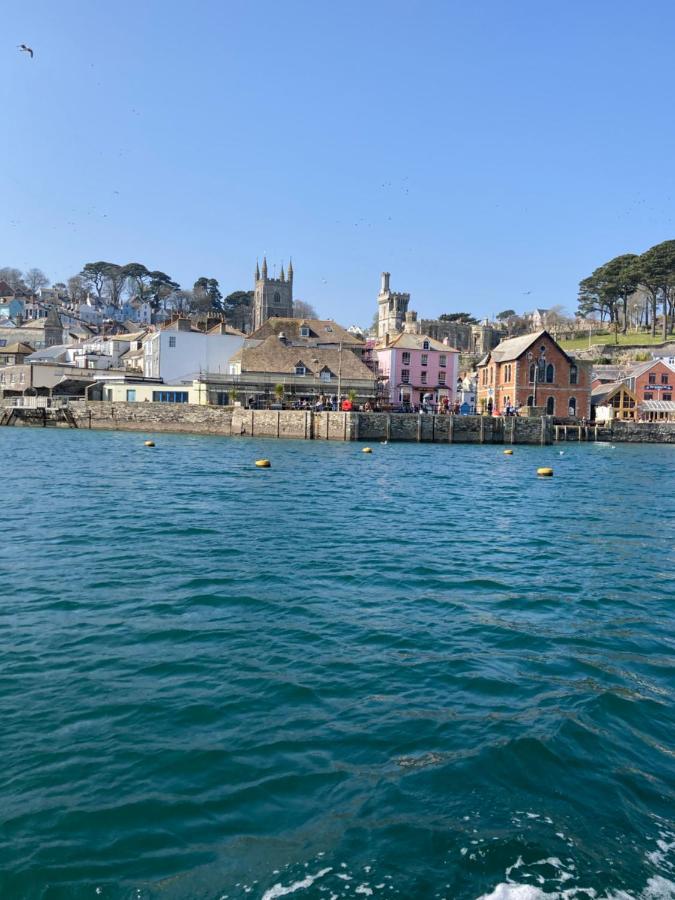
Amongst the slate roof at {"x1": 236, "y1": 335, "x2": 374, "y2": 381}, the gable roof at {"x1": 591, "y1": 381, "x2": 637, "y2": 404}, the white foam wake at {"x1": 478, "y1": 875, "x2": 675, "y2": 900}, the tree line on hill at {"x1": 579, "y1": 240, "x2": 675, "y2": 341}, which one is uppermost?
the tree line on hill at {"x1": 579, "y1": 240, "x2": 675, "y2": 341}

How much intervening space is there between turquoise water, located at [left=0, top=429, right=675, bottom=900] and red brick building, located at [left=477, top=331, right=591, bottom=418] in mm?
60998

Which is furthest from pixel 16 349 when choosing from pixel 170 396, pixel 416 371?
pixel 416 371

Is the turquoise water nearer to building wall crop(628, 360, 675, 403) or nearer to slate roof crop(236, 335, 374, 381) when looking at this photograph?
slate roof crop(236, 335, 374, 381)

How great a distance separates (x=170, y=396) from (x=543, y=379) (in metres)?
40.7

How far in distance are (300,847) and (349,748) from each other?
164 centimetres

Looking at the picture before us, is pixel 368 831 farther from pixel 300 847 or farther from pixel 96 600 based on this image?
pixel 96 600

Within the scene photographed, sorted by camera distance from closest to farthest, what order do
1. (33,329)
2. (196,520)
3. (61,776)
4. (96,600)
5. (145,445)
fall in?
(61,776)
(96,600)
(196,520)
(145,445)
(33,329)

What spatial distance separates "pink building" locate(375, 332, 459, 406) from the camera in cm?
8169

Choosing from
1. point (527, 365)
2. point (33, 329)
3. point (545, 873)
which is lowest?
point (545, 873)

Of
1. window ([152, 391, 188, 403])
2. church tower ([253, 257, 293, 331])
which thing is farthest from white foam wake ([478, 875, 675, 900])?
church tower ([253, 257, 293, 331])

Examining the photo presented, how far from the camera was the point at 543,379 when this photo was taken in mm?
78375

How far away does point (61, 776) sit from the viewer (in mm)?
6520

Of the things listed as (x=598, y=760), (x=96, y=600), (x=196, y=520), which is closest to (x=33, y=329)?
(x=196, y=520)

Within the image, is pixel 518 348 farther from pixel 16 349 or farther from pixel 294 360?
pixel 16 349
